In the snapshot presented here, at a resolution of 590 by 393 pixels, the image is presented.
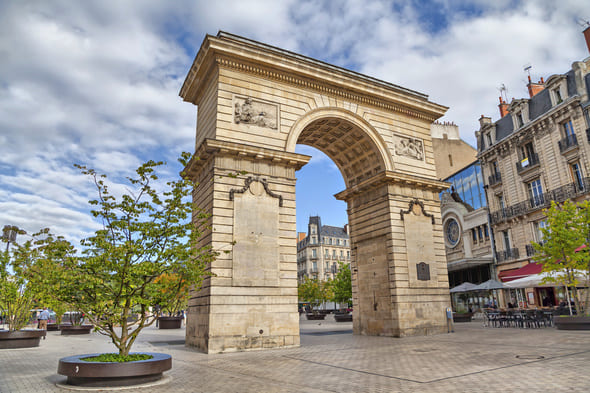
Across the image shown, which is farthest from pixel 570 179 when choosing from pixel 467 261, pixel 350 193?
pixel 350 193

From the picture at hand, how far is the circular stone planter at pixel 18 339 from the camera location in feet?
56.2

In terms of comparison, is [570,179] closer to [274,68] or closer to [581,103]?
[581,103]

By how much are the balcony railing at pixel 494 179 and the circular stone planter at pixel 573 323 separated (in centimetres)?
2030

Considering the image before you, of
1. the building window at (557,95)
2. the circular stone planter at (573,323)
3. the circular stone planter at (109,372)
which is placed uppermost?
the building window at (557,95)

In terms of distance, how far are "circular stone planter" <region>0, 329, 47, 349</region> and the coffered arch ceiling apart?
15299mm

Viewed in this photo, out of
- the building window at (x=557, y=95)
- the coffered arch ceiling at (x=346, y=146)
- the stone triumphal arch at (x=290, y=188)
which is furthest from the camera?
the building window at (x=557, y=95)

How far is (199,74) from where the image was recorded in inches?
750

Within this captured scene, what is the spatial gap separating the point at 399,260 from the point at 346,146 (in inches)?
274

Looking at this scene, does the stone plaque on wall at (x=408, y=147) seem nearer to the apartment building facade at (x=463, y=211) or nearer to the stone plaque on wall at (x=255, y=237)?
the stone plaque on wall at (x=255, y=237)

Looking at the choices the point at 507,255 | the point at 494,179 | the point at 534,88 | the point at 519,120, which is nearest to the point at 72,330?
the point at 507,255

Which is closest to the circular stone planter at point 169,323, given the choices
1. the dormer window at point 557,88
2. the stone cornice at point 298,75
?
the stone cornice at point 298,75

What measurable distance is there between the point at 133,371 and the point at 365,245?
1538 cm

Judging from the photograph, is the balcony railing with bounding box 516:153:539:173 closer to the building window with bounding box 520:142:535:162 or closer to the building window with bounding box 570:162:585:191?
the building window with bounding box 520:142:535:162

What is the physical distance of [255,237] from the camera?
16375mm
